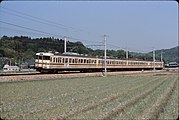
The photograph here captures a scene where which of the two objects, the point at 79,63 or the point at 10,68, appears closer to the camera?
the point at 79,63

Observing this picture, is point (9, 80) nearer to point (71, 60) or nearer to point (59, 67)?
point (59, 67)

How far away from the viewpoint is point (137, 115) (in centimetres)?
728

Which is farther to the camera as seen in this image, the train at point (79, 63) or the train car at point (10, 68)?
the train car at point (10, 68)

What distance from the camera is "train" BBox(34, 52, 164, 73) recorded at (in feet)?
62.4

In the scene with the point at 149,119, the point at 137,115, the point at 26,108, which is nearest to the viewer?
the point at 149,119

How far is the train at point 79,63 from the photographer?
62.4ft

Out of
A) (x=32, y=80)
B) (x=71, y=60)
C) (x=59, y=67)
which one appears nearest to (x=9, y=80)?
(x=32, y=80)

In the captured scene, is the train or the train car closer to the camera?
the train

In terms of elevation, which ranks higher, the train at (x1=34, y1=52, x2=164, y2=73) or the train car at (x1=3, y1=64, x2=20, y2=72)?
the train at (x1=34, y1=52, x2=164, y2=73)

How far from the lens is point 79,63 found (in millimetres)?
25250

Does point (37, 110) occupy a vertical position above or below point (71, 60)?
below

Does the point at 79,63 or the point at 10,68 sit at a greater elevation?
the point at 79,63

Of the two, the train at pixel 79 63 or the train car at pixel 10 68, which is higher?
the train at pixel 79 63

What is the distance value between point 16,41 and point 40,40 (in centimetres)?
62
